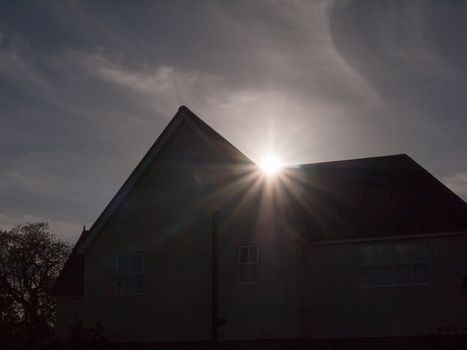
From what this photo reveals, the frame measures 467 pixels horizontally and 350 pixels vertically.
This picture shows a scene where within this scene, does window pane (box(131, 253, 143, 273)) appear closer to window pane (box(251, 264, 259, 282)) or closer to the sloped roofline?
the sloped roofline

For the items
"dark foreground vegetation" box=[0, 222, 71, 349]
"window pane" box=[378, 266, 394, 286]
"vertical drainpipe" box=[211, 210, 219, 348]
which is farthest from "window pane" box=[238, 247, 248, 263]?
"dark foreground vegetation" box=[0, 222, 71, 349]

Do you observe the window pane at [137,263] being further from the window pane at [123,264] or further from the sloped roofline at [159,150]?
the sloped roofline at [159,150]

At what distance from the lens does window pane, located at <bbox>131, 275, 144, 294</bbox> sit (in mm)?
31062

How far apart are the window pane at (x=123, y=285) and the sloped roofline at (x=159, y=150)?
2.21 m

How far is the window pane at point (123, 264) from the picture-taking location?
31656 millimetres

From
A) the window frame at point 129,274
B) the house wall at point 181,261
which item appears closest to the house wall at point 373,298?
the house wall at point 181,261

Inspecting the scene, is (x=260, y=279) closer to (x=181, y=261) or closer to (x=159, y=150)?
(x=181, y=261)

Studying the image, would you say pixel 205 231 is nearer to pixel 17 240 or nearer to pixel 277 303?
pixel 277 303

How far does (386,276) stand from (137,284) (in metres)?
10.1

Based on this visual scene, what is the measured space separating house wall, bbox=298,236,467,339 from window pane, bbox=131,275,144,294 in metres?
6.82

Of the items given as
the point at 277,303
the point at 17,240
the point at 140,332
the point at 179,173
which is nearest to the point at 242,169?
the point at 179,173

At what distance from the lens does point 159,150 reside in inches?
1252

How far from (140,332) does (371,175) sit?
12.1 m

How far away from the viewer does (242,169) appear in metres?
31.1
